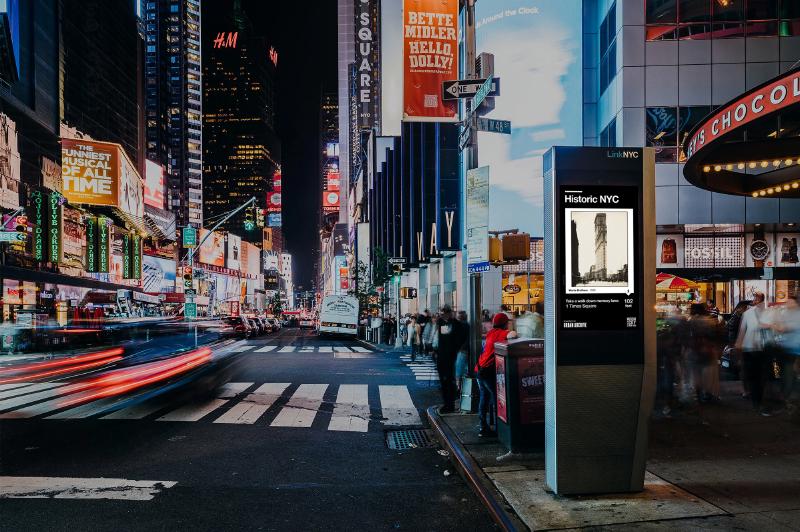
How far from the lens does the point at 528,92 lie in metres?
34.1

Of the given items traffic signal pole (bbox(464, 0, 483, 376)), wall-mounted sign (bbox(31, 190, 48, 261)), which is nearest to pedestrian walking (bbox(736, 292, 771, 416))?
traffic signal pole (bbox(464, 0, 483, 376))

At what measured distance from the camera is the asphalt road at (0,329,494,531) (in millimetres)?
6051

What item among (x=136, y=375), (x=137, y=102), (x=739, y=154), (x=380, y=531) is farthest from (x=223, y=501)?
(x=137, y=102)

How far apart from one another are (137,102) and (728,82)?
106m

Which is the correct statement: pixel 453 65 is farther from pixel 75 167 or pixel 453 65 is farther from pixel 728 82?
pixel 75 167

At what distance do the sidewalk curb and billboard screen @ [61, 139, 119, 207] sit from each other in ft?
206

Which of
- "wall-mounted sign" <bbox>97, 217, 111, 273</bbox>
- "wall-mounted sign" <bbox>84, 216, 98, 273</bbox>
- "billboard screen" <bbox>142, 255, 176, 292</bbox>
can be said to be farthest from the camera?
"billboard screen" <bbox>142, 255, 176, 292</bbox>

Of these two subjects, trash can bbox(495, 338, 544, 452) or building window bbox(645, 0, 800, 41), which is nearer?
trash can bbox(495, 338, 544, 452)

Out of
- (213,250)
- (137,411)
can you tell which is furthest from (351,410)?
(213,250)

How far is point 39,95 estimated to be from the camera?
54.2 metres

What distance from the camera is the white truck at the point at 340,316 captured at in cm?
4847

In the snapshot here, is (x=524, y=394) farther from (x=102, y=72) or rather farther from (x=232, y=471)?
(x=102, y=72)

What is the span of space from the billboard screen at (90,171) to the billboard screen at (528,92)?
4548 cm

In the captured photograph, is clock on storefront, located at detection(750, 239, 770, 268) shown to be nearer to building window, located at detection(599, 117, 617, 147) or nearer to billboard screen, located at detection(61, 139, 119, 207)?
building window, located at detection(599, 117, 617, 147)
